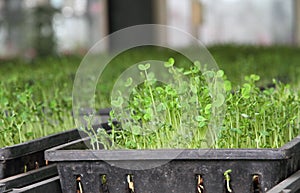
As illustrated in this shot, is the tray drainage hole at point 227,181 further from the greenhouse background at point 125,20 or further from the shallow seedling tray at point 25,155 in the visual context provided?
the greenhouse background at point 125,20

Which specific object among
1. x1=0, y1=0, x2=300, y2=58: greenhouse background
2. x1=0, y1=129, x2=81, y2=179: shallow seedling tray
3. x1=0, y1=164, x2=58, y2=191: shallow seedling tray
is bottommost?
x1=0, y1=164, x2=58, y2=191: shallow seedling tray


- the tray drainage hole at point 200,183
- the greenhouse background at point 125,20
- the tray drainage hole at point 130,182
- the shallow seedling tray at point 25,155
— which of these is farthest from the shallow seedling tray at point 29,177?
the greenhouse background at point 125,20

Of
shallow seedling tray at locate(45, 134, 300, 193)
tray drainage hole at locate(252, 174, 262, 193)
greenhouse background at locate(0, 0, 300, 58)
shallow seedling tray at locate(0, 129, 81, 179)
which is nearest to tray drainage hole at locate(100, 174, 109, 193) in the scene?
shallow seedling tray at locate(45, 134, 300, 193)

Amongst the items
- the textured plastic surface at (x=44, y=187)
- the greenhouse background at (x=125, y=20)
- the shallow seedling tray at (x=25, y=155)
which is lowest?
the textured plastic surface at (x=44, y=187)

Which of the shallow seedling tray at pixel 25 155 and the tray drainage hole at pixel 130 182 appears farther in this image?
the shallow seedling tray at pixel 25 155

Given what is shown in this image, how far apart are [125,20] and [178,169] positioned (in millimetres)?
8606

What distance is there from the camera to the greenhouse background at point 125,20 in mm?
9844

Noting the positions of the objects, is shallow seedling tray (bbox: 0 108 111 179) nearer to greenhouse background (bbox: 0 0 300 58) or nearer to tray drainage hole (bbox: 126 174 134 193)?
tray drainage hole (bbox: 126 174 134 193)

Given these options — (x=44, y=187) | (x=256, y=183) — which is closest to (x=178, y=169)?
(x=256, y=183)

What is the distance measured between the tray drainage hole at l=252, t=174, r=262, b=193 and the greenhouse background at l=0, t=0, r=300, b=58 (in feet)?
21.2

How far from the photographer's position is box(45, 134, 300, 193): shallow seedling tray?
1.86m

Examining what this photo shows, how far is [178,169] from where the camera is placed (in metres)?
1.90

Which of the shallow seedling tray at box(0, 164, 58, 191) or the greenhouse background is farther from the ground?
the greenhouse background

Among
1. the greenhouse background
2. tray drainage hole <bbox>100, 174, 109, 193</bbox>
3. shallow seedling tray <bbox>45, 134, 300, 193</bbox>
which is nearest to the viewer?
shallow seedling tray <bbox>45, 134, 300, 193</bbox>
